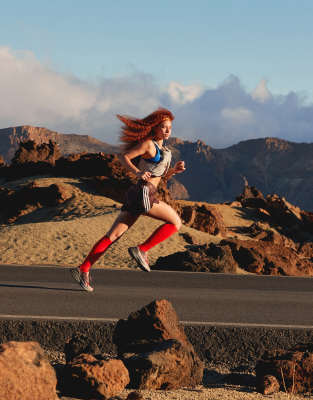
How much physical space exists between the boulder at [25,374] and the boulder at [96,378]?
38cm

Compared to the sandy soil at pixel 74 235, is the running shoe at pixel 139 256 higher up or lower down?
higher up

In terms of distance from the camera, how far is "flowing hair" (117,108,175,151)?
6.00m

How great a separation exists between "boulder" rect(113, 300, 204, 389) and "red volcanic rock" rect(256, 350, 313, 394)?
509 mm

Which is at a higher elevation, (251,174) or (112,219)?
(112,219)

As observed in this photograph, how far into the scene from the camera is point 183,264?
13.0 metres

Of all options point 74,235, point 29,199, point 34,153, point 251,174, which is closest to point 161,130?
point 74,235

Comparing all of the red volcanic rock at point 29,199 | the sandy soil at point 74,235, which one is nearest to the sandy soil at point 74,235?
the sandy soil at point 74,235

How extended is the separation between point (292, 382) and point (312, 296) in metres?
4.66

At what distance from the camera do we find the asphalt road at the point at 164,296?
6.54 m

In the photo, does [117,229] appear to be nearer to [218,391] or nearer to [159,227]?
[159,227]

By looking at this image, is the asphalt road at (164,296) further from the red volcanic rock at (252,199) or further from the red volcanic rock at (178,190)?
the red volcanic rock at (178,190)

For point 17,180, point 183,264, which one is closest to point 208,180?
point 17,180

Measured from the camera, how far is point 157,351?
4.25m

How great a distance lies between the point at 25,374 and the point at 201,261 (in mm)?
9857
